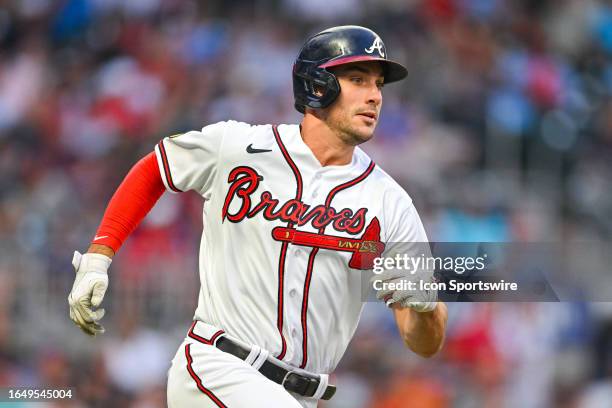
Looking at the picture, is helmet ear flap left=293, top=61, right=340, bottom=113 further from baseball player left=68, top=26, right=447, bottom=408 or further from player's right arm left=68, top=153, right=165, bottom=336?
player's right arm left=68, top=153, right=165, bottom=336

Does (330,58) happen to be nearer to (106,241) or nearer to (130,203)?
(130,203)

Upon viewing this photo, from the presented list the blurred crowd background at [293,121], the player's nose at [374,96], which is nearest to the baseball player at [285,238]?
the player's nose at [374,96]

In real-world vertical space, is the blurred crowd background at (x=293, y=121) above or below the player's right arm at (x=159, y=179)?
above

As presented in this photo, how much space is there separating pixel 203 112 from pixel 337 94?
5.28 metres

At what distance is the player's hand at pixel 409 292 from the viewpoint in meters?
3.83

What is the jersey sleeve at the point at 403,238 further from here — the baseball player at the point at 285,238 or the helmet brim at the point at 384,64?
the helmet brim at the point at 384,64

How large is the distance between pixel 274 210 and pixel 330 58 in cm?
64

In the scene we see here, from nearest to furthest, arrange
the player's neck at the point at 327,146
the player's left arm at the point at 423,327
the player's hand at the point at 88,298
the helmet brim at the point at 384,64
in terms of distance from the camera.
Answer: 1. the player's hand at the point at 88,298
2. the player's left arm at the point at 423,327
3. the helmet brim at the point at 384,64
4. the player's neck at the point at 327,146

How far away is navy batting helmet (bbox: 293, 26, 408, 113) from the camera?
4086 millimetres

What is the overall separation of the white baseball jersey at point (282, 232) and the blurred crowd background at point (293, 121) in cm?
348

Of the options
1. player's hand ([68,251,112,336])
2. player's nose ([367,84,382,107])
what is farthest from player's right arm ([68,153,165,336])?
player's nose ([367,84,382,107])

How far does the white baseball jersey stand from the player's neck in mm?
52

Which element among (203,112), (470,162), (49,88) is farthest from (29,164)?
(470,162)

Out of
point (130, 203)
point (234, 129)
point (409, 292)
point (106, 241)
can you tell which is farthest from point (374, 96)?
point (106, 241)
